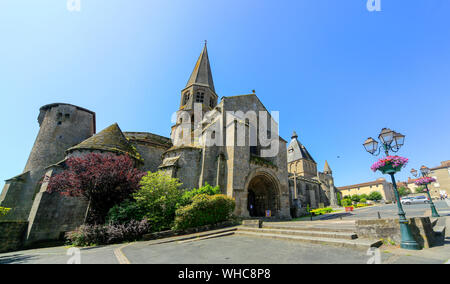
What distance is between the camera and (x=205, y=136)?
16047 millimetres

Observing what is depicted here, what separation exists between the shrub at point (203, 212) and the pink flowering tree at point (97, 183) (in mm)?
3914

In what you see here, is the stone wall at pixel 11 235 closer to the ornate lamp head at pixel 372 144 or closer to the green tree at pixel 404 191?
the ornate lamp head at pixel 372 144

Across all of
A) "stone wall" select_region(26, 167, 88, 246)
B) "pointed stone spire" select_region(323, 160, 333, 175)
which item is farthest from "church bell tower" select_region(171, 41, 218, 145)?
"pointed stone spire" select_region(323, 160, 333, 175)

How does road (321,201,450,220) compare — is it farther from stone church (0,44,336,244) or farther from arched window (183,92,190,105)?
arched window (183,92,190,105)

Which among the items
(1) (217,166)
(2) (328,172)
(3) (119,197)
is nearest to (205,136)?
(1) (217,166)

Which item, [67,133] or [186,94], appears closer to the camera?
[67,133]

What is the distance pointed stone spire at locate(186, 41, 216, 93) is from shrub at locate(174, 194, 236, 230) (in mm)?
19690

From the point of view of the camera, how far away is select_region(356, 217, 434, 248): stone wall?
483 cm

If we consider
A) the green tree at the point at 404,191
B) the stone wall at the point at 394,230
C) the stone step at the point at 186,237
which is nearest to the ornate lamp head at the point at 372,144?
the stone wall at the point at 394,230

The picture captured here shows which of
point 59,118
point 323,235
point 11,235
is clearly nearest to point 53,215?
point 11,235

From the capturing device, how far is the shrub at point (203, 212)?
9.79 meters

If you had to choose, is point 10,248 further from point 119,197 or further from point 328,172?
point 328,172

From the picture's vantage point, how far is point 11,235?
35.3 ft
